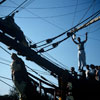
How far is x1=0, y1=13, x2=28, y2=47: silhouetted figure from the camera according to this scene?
5741 millimetres

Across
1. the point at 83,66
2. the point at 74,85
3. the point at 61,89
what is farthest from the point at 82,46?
the point at 61,89

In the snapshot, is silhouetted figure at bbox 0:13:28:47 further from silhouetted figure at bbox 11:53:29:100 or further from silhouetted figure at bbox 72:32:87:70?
silhouetted figure at bbox 72:32:87:70

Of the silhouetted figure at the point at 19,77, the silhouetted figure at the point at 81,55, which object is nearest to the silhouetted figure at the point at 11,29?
the silhouetted figure at the point at 19,77

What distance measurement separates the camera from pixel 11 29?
5.89 metres

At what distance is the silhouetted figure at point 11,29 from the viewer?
574 cm

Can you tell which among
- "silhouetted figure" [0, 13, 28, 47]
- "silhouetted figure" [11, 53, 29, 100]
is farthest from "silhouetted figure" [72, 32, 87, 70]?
"silhouetted figure" [11, 53, 29, 100]

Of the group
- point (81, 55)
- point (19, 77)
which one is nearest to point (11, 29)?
point (19, 77)

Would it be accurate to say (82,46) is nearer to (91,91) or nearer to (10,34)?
(91,91)

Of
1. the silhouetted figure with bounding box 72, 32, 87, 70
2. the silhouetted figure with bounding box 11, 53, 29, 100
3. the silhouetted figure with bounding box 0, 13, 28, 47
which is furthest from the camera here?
the silhouetted figure with bounding box 72, 32, 87, 70

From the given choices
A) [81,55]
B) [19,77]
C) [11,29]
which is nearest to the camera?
[19,77]

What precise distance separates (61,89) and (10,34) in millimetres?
3392

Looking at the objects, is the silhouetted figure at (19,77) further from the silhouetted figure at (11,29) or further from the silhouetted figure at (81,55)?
the silhouetted figure at (81,55)

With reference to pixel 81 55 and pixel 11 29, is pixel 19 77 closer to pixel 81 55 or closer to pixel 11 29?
pixel 11 29

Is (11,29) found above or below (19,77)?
above
